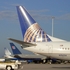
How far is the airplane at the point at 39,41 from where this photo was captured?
30.8 m

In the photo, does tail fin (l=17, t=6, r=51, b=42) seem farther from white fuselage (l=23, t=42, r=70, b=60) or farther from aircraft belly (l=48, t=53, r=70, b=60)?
aircraft belly (l=48, t=53, r=70, b=60)

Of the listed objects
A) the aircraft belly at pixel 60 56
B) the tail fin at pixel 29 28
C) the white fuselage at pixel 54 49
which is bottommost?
the aircraft belly at pixel 60 56

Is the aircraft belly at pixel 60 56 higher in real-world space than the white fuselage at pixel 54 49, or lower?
lower

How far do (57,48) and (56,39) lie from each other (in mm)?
1465

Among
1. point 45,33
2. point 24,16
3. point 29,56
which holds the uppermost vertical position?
point 24,16

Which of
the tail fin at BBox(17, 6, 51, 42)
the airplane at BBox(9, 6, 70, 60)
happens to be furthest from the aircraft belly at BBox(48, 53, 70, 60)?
the tail fin at BBox(17, 6, 51, 42)

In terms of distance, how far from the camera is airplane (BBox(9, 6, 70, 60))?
30.8m

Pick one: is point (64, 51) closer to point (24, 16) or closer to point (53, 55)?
point (53, 55)

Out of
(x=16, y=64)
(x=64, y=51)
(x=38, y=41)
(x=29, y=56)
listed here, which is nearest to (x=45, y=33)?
(x=38, y=41)

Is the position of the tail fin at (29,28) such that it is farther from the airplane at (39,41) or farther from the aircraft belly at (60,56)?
the aircraft belly at (60,56)

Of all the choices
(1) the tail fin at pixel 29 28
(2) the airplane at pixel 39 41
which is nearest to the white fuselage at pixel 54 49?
(2) the airplane at pixel 39 41

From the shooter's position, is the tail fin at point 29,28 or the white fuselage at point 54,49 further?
the tail fin at point 29,28

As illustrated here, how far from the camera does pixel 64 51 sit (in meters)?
30.8

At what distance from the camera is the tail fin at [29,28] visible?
31.3m
